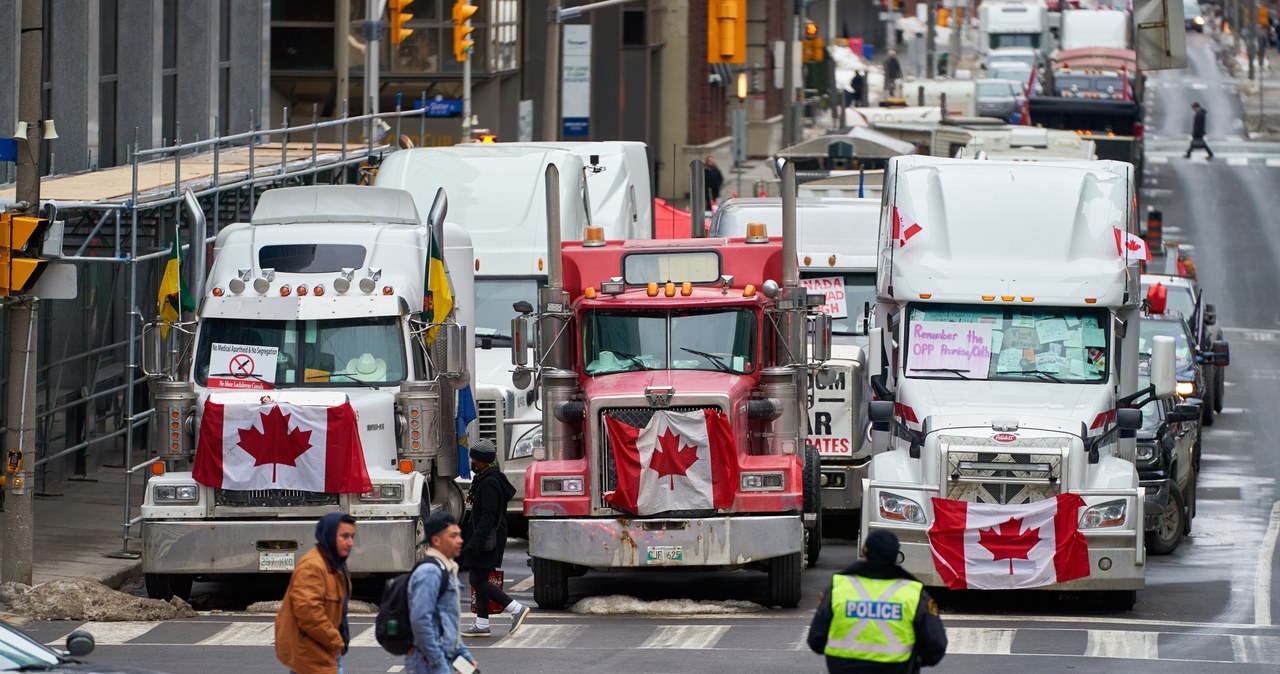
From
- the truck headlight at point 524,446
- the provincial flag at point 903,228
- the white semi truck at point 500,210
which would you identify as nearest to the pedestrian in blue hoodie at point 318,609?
the provincial flag at point 903,228

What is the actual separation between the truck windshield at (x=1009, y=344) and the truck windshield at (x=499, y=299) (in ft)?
18.0

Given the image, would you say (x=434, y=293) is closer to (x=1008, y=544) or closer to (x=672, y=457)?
(x=672, y=457)

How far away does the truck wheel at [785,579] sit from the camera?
1708 cm

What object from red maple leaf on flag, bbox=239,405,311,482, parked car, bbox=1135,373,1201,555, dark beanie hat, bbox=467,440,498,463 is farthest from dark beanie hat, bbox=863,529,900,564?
parked car, bbox=1135,373,1201,555

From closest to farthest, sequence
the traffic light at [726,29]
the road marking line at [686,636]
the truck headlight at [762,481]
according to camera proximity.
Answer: the road marking line at [686,636] < the truck headlight at [762,481] < the traffic light at [726,29]

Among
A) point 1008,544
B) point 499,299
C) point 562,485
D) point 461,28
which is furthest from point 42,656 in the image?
point 461,28

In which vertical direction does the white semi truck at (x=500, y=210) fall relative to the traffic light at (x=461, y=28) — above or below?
below

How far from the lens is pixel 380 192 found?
1986cm

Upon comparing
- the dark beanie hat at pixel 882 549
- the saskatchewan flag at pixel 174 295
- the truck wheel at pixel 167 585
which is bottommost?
the truck wheel at pixel 167 585

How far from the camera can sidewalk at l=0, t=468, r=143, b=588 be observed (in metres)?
18.8

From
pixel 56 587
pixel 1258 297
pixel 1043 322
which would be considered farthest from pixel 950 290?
pixel 1258 297

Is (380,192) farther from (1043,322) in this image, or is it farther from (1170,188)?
(1170,188)

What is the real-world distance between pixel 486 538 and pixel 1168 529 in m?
8.09

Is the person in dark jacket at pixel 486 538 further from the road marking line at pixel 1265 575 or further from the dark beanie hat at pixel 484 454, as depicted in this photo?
the road marking line at pixel 1265 575
